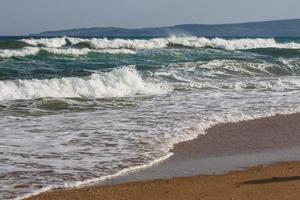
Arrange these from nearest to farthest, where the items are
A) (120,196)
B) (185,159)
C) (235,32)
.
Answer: (120,196) → (185,159) → (235,32)

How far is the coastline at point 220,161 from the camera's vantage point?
6.01 meters

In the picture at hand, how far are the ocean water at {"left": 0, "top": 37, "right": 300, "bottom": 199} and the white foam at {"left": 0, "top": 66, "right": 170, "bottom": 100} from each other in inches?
1.0

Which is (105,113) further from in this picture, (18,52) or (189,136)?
(18,52)

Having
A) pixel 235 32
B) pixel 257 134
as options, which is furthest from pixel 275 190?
pixel 235 32

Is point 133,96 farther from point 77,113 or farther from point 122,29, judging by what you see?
point 122,29

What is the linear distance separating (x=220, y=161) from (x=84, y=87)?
8458mm

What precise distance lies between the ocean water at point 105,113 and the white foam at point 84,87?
0.02 metres

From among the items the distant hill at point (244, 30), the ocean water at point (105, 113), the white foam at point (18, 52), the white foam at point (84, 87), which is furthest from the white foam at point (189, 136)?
the distant hill at point (244, 30)

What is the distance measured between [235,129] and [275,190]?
418 centimetres

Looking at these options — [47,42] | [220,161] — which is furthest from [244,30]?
[220,161]

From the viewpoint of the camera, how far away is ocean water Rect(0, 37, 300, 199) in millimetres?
6965

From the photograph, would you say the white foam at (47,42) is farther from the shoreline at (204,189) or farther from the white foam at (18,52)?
the shoreline at (204,189)

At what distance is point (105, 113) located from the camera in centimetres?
1147

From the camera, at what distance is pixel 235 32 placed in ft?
513
